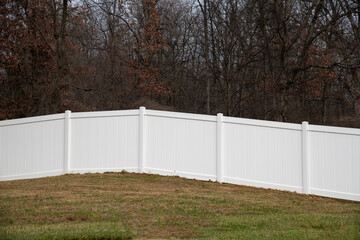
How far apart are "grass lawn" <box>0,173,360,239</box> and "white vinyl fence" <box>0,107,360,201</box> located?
692 millimetres

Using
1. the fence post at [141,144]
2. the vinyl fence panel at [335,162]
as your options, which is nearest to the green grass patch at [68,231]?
the fence post at [141,144]

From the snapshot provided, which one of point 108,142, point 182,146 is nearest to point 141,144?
point 108,142

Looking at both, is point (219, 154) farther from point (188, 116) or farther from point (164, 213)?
point (164, 213)

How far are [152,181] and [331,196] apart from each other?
390 centimetres

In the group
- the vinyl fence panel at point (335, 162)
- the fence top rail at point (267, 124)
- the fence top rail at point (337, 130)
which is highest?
the fence top rail at point (267, 124)

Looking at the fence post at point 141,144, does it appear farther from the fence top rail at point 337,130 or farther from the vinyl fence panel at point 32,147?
the fence top rail at point 337,130

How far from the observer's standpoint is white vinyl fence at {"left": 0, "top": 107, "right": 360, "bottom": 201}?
1001 cm

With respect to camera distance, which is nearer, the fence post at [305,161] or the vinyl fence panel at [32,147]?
the fence post at [305,161]

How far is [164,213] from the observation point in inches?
275

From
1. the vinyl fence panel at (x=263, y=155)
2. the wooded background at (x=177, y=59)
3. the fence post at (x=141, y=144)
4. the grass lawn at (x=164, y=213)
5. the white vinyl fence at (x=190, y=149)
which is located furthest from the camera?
the wooded background at (x=177, y=59)

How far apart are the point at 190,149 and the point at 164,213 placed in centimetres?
410

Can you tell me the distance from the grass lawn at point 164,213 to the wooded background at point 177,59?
8.33 metres

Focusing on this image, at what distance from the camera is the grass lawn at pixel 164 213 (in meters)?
5.84

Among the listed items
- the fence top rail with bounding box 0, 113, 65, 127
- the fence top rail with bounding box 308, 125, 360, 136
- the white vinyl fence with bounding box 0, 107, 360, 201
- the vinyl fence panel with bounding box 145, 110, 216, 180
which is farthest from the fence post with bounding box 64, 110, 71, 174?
the fence top rail with bounding box 308, 125, 360, 136
